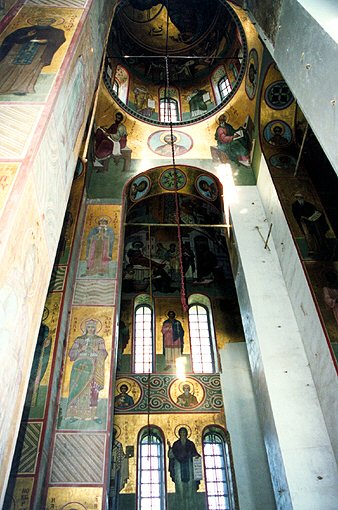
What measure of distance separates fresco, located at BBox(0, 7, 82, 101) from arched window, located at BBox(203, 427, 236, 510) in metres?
8.40

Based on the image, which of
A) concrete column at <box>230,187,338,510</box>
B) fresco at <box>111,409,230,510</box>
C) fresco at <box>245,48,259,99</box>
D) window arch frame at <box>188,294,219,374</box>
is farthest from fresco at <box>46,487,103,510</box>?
fresco at <box>245,48,259,99</box>

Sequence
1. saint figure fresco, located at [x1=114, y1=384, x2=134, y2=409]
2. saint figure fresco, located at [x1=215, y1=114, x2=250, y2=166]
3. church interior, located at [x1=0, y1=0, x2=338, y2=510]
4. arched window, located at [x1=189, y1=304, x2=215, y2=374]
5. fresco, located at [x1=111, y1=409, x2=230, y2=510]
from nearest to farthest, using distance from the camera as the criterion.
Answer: church interior, located at [x1=0, y1=0, x2=338, y2=510] < fresco, located at [x1=111, y1=409, x2=230, y2=510] < saint figure fresco, located at [x1=114, y1=384, x2=134, y2=409] < saint figure fresco, located at [x1=215, y1=114, x2=250, y2=166] < arched window, located at [x1=189, y1=304, x2=215, y2=374]

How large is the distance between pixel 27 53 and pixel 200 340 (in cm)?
852

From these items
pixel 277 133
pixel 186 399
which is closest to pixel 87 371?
pixel 186 399

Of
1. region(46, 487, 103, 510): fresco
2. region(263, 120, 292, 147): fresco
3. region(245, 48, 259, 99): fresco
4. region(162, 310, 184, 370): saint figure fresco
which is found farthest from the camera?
region(162, 310, 184, 370): saint figure fresco

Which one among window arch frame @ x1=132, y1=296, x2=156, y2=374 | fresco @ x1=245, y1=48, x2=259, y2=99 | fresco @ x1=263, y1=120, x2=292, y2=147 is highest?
fresco @ x1=245, y1=48, x2=259, y2=99

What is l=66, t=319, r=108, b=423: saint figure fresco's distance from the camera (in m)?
7.34

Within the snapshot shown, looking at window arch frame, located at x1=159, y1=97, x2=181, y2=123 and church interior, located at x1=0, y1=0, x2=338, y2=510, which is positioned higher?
window arch frame, located at x1=159, y1=97, x2=181, y2=123

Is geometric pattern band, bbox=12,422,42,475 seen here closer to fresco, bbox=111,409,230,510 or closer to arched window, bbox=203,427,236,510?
fresco, bbox=111,409,230,510

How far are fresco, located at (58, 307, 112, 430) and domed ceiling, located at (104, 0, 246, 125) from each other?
6.06 m

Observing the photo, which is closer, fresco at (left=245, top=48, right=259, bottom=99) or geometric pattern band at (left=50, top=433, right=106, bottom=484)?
geometric pattern band at (left=50, top=433, right=106, bottom=484)

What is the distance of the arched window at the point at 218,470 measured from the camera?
9320mm

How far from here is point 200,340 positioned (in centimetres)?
1212

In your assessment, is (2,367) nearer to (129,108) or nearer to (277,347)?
(277,347)
